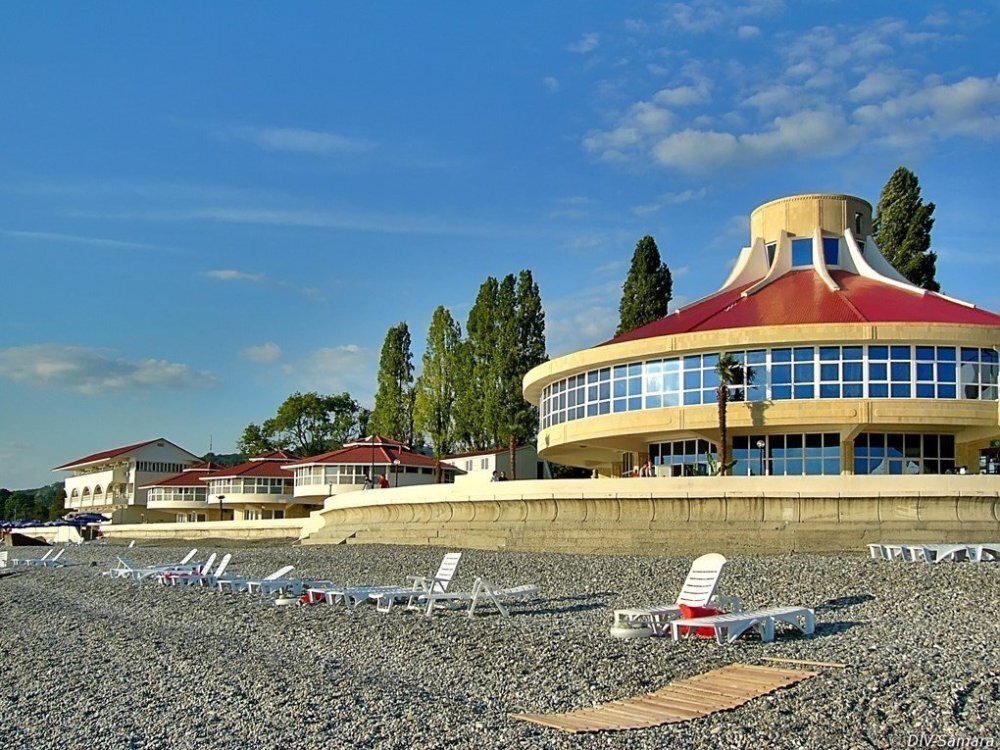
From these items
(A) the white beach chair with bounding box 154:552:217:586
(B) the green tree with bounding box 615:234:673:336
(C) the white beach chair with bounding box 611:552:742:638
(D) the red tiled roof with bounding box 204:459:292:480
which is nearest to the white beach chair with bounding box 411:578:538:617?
(C) the white beach chair with bounding box 611:552:742:638

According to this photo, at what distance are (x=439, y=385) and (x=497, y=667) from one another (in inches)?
2194

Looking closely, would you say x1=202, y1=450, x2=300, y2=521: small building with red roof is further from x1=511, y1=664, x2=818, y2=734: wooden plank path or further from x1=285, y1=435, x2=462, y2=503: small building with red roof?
x1=511, y1=664, x2=818, y2=734: wooden plank path

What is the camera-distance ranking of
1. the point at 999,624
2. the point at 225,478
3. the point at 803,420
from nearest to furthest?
1. the point at 999,624
2. the point at 803,420
3. the point at 225,478

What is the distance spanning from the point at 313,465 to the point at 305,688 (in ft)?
177

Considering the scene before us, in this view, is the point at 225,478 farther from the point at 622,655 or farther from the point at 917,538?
the point at 622,655

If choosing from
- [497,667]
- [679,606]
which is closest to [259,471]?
[679,606]

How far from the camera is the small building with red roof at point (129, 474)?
90.9 metres

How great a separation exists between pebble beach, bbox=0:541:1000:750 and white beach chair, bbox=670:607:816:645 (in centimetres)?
22

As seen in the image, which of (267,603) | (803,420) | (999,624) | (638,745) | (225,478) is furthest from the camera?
(225,478)

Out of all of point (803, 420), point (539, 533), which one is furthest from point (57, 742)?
point (803, 420)

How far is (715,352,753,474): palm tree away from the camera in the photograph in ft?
105

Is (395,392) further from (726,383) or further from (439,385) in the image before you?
(726,383)

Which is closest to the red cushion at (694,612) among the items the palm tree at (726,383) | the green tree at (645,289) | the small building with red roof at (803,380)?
the palm tree at (726,383)

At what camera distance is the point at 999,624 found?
→ 44.4 feet
